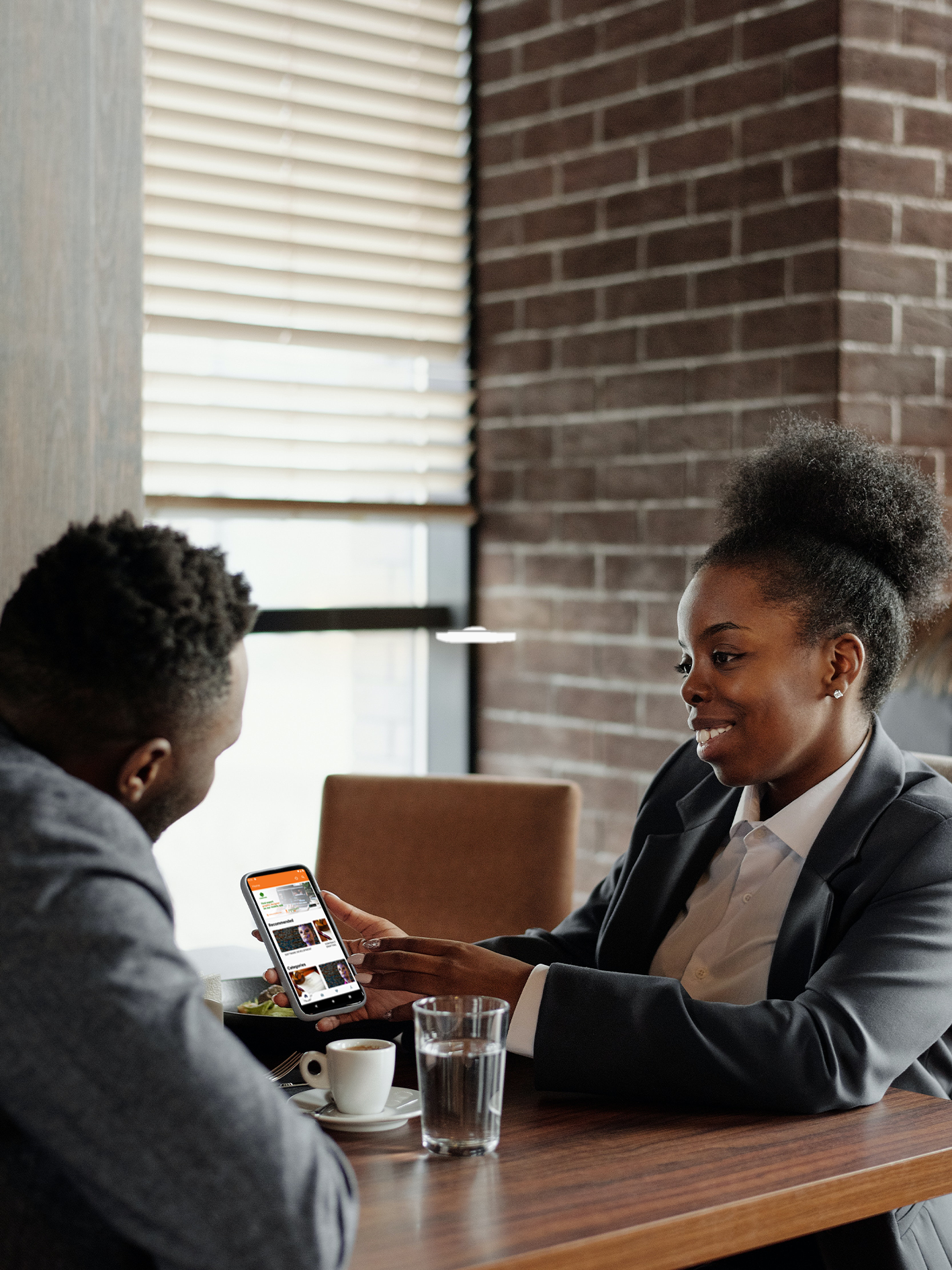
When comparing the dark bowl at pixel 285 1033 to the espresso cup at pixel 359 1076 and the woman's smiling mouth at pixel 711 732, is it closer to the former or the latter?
the espresso cup at pixel 359 1076

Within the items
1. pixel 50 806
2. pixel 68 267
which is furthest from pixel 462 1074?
pixel 68 267

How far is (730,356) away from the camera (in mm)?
2723

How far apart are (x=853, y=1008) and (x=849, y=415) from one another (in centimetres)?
143

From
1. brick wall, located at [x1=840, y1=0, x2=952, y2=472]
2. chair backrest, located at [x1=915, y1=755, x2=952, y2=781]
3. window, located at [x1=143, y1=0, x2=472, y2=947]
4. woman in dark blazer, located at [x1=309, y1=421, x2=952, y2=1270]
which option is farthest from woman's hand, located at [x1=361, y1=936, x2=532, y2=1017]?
window, located at [x1=143, y1=0, x2=472, y2=947]

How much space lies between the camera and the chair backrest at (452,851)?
231 cm

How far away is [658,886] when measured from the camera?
1.73 meters

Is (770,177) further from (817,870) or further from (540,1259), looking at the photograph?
(540,1259)

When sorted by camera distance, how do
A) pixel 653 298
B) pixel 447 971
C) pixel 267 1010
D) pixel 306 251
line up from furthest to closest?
pixel 306 251, pixel 653 298, pixel 267 1010, pixel 447 971

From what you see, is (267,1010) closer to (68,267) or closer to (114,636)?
(114,636)

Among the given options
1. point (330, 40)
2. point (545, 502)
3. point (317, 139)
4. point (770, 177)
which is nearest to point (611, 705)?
point (545, 502)

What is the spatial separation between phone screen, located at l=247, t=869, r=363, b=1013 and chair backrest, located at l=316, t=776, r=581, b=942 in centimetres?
83

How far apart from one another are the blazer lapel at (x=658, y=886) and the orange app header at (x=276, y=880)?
423mm

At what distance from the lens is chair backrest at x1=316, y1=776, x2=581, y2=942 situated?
2.31 m

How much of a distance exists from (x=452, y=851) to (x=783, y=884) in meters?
0.83
